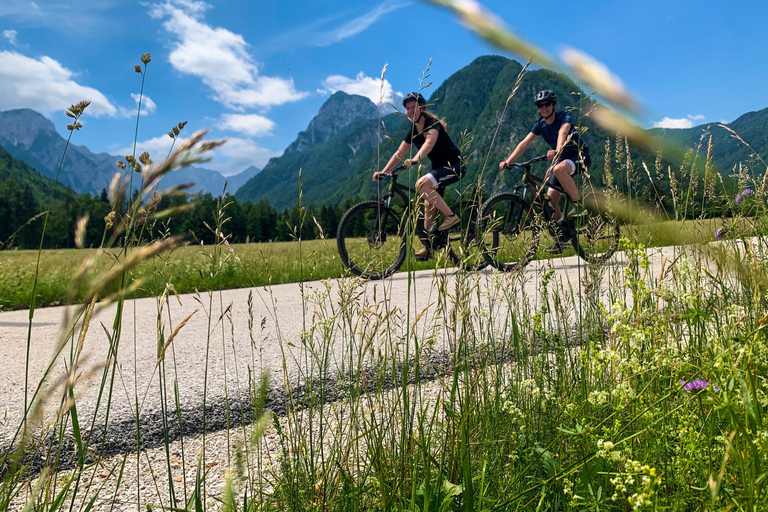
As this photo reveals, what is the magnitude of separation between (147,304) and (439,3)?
632 cm

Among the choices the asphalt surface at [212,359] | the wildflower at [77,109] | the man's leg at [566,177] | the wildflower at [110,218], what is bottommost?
the asphalt surface at [212,359]

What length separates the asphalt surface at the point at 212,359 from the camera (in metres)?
1.65

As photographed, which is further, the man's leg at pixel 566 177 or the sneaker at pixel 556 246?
the man's leg at pixel 566 177

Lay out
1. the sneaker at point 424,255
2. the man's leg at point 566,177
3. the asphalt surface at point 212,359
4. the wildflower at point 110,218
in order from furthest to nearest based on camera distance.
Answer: the sneaker at point 424,255, the man's leg at point 566,177, the asphalt surface at point 212,359, the wildflower at point 110,218

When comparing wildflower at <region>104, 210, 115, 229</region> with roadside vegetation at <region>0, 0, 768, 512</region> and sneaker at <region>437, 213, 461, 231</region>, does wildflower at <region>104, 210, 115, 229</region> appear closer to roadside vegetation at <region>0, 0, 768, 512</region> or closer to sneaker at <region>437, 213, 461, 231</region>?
roadside vegetation at <region>0, 0, 768, 512</region>

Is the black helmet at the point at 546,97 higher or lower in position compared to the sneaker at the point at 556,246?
higher

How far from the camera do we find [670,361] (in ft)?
4.12

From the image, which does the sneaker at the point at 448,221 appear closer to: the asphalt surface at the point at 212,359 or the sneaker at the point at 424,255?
the sneaker at the point at 424,255

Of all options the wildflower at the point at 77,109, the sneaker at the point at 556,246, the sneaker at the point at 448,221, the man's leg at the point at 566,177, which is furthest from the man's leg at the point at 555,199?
the wildflower at the point at 77,109

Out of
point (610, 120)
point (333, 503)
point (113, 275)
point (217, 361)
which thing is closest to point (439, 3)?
point (610, 120)

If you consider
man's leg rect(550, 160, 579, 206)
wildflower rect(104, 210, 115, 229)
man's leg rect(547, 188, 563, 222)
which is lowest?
wildflower rect(104, 210, 115, 229)

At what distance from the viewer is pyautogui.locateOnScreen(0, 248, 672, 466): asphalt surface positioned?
1647 millimetres

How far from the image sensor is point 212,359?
128 inches

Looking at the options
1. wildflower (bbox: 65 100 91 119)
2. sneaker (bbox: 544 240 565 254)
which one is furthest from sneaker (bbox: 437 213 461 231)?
wildflower (bbox: 65 100 91 119)
